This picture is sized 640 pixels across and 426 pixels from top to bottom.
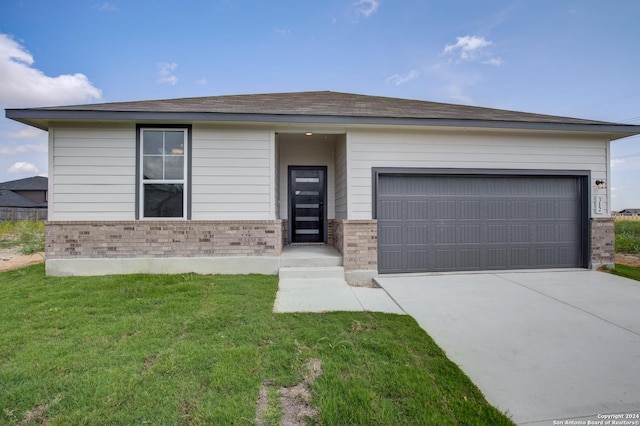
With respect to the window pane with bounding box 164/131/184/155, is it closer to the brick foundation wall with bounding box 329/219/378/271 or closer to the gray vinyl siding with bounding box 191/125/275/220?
the gray vinyl siding with bounding box 191/125/275/220

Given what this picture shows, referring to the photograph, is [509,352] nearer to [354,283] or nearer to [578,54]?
[354,283]

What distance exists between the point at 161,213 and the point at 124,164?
110 centimetres

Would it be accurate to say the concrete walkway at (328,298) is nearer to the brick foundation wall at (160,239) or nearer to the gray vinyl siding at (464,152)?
the brick foundation wall at (160,239)

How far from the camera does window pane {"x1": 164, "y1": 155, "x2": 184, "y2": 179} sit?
5.41 meters

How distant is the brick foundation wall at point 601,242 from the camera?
5.93 meters

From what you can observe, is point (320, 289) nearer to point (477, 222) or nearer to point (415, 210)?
point (415, 210)

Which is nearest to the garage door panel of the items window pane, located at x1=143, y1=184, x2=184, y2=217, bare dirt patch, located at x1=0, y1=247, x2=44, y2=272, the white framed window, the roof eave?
the roof eave

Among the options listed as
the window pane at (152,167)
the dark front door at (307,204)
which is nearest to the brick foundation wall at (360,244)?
the dark front door at (307,204)

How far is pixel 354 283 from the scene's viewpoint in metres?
5.42

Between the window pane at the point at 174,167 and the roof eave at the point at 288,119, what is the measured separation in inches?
27.8

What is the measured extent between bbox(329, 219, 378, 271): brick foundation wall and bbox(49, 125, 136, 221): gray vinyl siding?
4.05 metres

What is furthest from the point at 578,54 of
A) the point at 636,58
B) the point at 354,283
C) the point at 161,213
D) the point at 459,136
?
the point at 161,213

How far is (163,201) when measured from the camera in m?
5.43

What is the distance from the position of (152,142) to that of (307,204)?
376 centimetres
